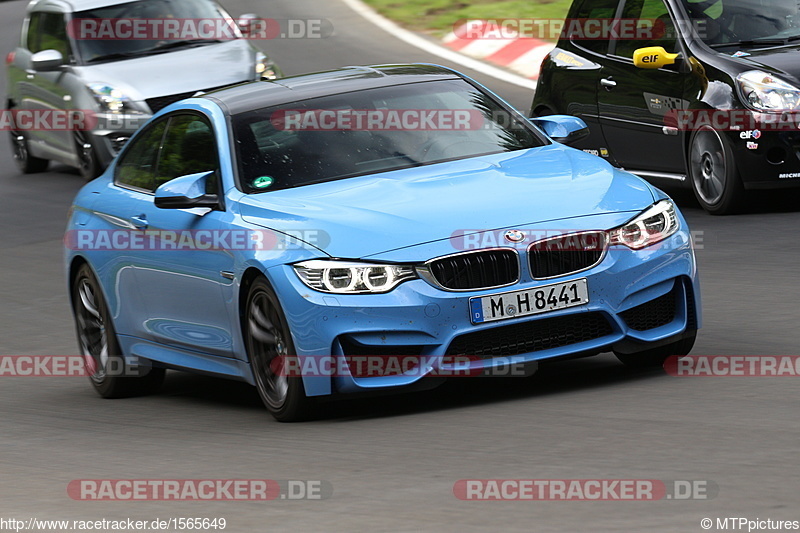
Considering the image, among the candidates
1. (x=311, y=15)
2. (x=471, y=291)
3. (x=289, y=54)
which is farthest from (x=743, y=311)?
(x=311, y=15)

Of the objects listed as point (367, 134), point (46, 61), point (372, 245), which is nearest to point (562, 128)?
point (367, 134)

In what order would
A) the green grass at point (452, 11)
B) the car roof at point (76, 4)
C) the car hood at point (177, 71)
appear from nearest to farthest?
the car hood at point (177, 71) → the car roof at point (76, 4) → the green grass at point (452, 11)

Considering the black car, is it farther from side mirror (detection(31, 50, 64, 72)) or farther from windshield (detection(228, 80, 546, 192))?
side mirror (detection(31, 50, 64, 72))

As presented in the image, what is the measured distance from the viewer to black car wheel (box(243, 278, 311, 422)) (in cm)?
736

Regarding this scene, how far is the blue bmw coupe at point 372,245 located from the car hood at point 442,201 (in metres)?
0.01

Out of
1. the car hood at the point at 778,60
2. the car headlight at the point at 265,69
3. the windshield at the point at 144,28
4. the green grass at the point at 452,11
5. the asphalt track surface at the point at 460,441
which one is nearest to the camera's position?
the asphalt track surface at the point at 460,441

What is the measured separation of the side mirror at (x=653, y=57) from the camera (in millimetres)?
12797

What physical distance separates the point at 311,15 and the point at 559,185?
765 inches

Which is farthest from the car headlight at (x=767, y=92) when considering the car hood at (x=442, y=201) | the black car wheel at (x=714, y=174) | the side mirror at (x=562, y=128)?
the car hood at (x=442, y=201)

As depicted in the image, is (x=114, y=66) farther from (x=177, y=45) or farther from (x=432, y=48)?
(x=432, y=48)

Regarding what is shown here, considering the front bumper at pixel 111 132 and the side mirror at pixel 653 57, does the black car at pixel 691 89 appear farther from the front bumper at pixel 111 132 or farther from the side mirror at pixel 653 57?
the front bumper at pixel 111 132

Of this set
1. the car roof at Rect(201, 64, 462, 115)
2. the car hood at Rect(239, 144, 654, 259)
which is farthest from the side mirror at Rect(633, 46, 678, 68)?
the car hood at Rect(239, 144, 654, 259)

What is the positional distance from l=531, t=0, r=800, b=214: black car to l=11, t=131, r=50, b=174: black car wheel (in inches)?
263

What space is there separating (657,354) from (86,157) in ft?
32.7
